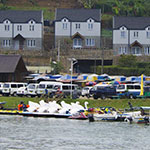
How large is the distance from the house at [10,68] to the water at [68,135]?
2175 cm

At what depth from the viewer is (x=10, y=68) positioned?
83.2m

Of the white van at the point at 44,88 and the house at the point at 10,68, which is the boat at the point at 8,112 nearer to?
the white van at the point at 44,88

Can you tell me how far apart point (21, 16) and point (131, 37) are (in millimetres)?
19374

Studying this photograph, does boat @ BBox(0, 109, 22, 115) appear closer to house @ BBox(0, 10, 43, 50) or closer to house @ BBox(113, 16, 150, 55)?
house @ BBox(0, 10, 43, 50)

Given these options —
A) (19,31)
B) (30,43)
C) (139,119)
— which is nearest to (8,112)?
(139,119)

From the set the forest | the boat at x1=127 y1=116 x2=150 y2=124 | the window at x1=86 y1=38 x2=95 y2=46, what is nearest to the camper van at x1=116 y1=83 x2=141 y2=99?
the boat at x1=127 y1=116 x2=150 y2=124

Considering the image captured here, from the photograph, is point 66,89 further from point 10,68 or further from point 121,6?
point 121,6

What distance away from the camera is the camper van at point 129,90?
234ft

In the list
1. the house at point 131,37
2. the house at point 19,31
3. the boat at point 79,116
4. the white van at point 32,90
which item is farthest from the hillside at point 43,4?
the boat at point 79,116

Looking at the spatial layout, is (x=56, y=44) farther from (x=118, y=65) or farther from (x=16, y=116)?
(x=16, y=116)

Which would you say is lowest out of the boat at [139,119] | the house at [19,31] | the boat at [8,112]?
the boat at [139,119]

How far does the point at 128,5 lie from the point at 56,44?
2608 centimetres

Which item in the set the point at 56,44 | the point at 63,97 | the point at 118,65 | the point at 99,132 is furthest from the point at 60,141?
the point at 56,44

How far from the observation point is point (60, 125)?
189 feet
